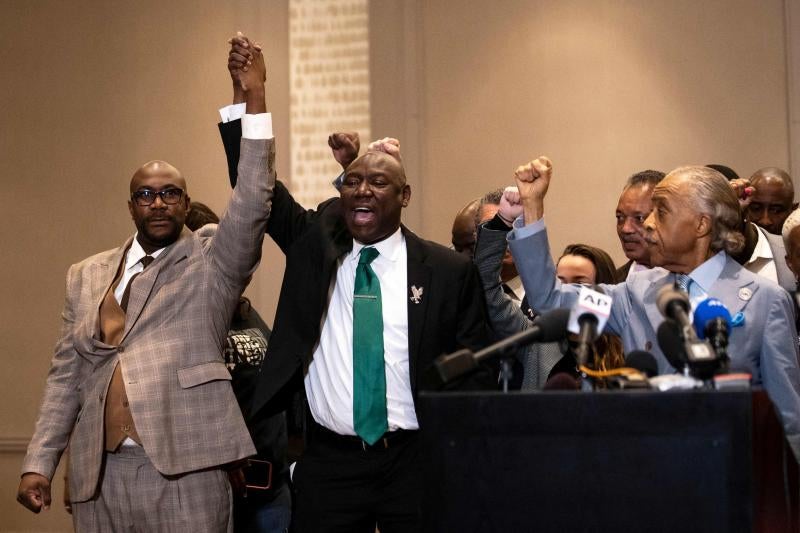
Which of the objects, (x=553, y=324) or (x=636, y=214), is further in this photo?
(x=636, y=214)

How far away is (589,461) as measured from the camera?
2033 millimetres

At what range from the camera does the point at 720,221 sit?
3.15 metres

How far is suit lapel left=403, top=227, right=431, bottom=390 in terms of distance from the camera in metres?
3.39

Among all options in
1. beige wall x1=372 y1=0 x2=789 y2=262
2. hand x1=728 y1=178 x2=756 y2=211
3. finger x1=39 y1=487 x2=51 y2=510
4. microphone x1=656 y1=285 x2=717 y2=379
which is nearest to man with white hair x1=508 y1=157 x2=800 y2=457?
microphone x1=656 y1=285 x2=717 y2=379

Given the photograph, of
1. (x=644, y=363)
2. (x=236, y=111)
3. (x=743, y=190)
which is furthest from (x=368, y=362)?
(x=743, y=190)

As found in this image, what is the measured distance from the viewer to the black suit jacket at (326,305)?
342 centimetres

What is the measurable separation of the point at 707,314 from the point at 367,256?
140cm

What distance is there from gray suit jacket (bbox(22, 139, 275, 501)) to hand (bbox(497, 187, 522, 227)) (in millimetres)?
765

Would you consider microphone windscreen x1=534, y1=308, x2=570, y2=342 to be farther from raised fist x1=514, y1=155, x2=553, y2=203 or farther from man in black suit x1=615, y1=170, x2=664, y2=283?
man in black suit x1=615, y1=170, x2=664, y2=283

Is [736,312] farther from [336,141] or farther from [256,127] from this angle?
[256,127]

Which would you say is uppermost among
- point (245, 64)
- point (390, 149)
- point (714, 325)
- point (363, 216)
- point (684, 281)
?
point (245, 64)

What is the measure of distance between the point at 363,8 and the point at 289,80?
1.78 ft

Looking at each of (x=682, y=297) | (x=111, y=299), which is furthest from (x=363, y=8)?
(x=682, y=297)

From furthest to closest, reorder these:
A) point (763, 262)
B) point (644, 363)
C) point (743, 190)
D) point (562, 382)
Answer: point (743, 190)
point (763, 262)
point (562, 382)
point (644, 363)
